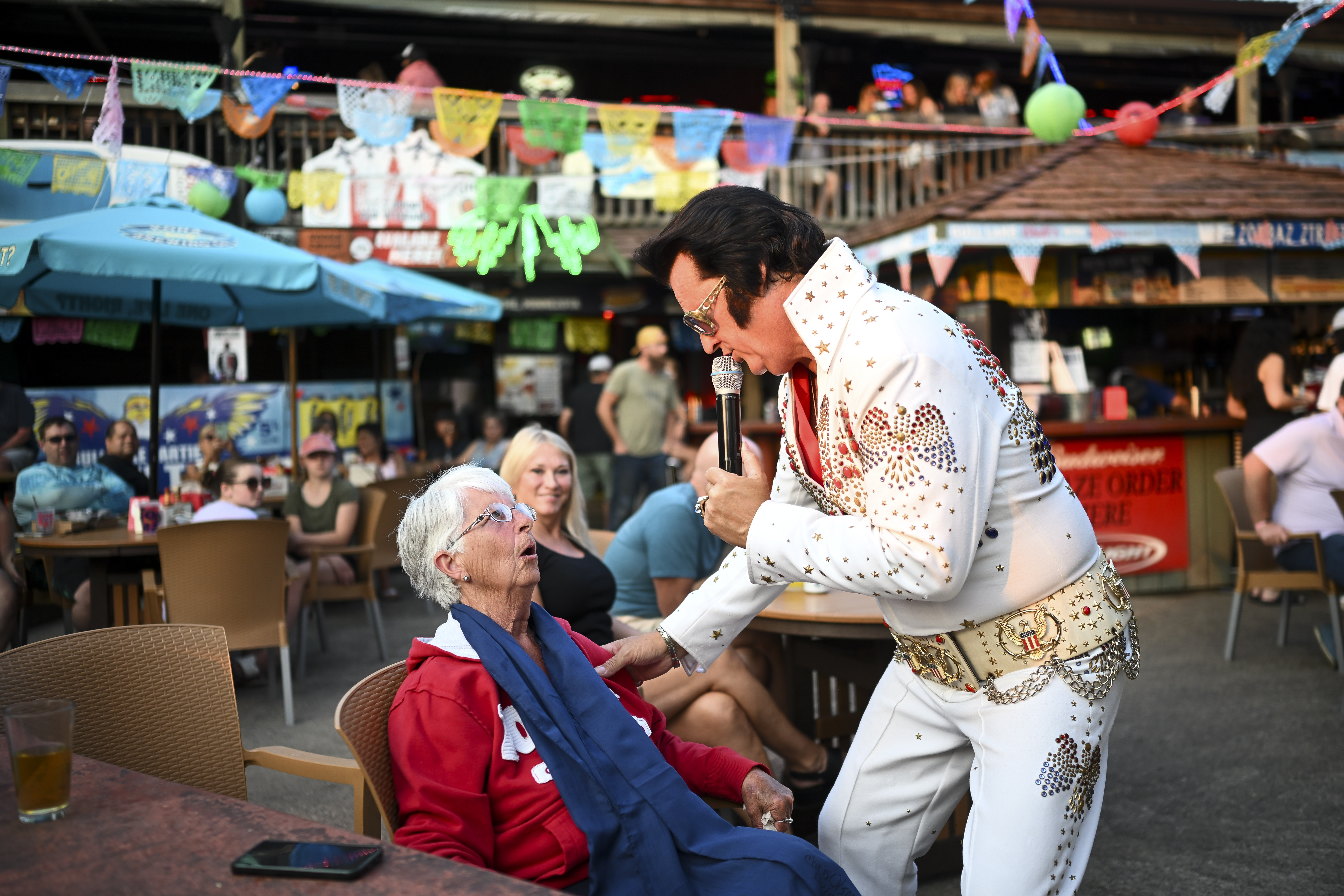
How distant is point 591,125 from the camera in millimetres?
10766

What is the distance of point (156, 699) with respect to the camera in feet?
6.93

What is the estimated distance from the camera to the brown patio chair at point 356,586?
18.2 ft

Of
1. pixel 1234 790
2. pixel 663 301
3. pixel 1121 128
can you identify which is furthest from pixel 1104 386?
pixel 1234 790

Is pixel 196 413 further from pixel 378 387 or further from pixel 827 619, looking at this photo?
pixel 827 619

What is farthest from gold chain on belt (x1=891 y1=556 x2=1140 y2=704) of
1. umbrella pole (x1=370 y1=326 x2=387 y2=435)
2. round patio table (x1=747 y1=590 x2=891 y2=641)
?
umbrella pole (x1=370 y1=326 x2=387 y2=435)

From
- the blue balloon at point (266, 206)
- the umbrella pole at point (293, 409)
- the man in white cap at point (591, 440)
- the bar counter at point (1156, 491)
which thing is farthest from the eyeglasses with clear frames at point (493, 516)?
the blue balloon at point (266, 206)

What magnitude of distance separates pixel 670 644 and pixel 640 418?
640 cm

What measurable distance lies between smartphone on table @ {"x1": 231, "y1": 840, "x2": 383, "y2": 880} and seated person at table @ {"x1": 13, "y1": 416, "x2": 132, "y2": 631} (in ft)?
15.3

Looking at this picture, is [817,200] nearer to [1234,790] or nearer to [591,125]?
[591,125]

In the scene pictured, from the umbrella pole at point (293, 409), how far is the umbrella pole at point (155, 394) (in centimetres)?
150

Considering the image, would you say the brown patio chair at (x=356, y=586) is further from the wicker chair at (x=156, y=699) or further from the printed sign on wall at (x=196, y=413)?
the wicker chair at (x=156, y=699)

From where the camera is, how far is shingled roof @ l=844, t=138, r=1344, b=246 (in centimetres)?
786

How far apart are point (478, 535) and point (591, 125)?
9360 mm

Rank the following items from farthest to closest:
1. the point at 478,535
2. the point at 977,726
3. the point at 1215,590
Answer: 1. the point at 1215,590
2. the point at 478,535
3. the point at 977,726
